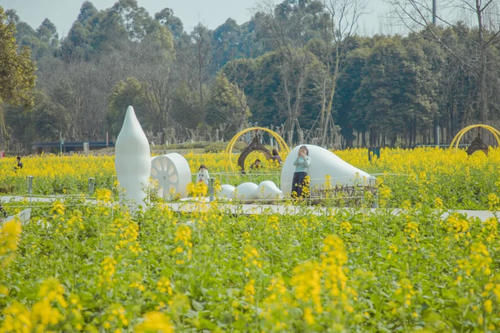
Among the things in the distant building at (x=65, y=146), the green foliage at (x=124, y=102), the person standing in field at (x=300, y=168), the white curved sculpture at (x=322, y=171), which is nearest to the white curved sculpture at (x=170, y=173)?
the white curved sculpture at (x=322, y=171)

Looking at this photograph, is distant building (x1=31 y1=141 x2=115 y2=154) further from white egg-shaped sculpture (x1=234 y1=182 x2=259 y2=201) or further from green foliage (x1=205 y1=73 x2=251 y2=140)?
white egg-shaped sculpture (x1=234 y1=182 x2=259 y2=201)

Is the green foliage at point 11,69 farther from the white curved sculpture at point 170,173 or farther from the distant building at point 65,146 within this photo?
the distant building at point 65,146

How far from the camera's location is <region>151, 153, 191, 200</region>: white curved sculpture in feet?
39.0

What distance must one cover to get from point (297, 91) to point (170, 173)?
1824cm

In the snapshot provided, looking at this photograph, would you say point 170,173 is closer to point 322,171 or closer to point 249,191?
point 249,191

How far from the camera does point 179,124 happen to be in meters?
43.7

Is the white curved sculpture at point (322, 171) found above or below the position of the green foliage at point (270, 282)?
above

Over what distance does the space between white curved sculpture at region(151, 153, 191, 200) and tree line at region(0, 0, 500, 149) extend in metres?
13.7

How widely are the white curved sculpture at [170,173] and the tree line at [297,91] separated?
1371 cm

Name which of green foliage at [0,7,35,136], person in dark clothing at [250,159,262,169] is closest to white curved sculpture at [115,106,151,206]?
person in dark clothing at [250,159,262,169]

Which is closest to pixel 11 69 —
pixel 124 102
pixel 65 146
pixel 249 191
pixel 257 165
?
pixel 257 165

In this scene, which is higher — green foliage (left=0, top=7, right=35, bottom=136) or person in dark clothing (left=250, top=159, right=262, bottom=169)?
green foliage (left=0, top=7, right=35, bottom=136)

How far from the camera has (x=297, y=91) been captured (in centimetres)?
2917

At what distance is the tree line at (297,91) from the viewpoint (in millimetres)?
30391
